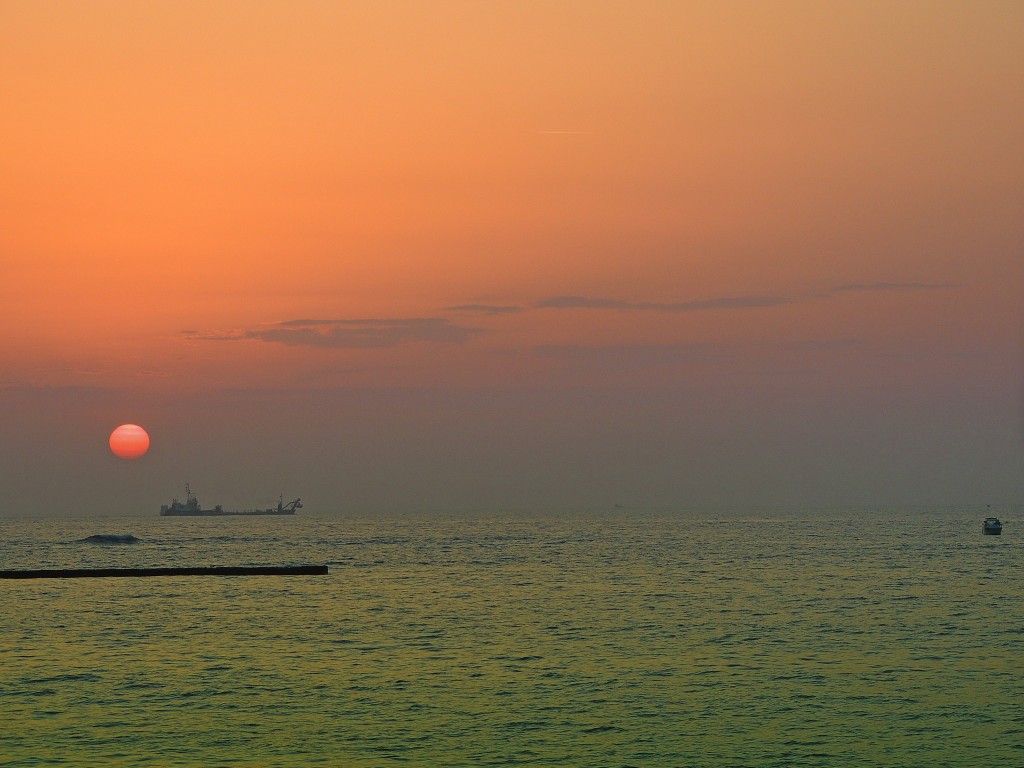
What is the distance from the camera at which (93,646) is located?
7194 centimetres

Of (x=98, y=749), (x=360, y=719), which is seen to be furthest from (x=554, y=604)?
(x=98, y=749)

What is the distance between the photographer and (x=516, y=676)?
2296 inches

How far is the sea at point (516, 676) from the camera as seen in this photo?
138 ft

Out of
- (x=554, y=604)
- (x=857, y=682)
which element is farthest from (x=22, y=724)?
(x=554, y=604)

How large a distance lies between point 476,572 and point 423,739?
345 feet

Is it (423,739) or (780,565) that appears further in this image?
(780,565)

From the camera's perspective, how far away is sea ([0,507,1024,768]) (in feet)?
138

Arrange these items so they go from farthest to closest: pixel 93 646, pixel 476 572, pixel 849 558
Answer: pixel 849 558 → pixel 476 572 → pixel 93 646

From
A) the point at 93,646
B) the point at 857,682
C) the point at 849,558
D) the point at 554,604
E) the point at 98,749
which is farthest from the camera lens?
the point at 849,558

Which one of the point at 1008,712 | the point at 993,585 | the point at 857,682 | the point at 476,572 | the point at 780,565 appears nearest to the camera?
the point at 1008,712

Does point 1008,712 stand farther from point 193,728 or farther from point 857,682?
point 193,728

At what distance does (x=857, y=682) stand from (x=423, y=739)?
23.2 meters

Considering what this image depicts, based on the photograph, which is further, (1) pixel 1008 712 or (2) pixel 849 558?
(2) pixel 849 558

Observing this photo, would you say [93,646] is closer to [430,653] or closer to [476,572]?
[430,653]
